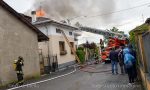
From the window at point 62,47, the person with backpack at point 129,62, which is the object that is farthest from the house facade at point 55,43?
the person with backpack at point 129,62

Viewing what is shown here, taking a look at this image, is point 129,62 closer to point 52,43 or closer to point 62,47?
point 52,43

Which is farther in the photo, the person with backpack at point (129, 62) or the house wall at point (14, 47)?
the house wall at point (14, 47)

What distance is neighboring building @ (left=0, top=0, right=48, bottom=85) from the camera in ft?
65.0

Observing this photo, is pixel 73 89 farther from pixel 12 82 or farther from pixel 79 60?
pixel 79 60

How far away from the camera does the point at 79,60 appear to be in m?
37.7

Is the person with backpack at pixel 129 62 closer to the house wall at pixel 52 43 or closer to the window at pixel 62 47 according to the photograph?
the house wall at pixel 52 43

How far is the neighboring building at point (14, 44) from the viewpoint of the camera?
19797 mm

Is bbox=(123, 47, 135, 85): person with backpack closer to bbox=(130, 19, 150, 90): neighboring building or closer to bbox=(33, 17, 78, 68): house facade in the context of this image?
bbox=(130, 19, 150, 90): neighboring building

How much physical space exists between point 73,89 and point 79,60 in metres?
24.3

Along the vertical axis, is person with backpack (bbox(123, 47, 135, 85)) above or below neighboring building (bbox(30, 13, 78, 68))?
below

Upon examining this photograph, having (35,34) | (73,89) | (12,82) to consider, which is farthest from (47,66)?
(73,89)

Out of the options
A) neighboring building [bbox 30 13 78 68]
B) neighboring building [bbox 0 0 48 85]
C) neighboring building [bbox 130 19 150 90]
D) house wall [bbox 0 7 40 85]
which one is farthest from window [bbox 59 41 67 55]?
neighboring building [bbox 130 19 150 90]

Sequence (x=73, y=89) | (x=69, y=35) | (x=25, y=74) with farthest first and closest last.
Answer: (x=69, y=35) < (x=25, y=74) < (x=73, y=89)

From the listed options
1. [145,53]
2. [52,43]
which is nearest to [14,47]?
[52,43]
